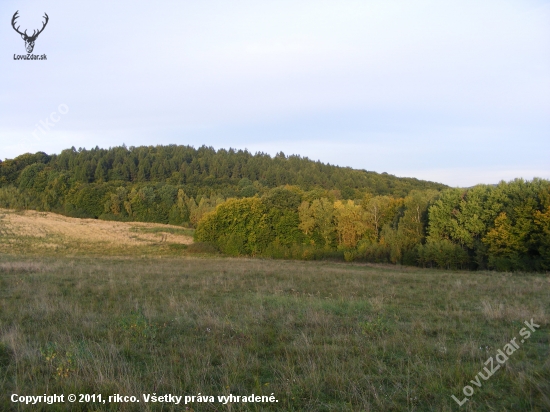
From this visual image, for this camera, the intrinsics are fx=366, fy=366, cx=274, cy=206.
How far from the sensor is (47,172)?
11075 cm

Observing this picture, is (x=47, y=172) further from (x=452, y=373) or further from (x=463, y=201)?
(x=452, y=373)

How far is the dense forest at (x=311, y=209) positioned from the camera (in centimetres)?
4266

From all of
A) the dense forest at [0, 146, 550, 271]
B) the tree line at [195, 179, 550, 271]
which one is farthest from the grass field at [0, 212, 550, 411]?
the dense forest at [0, 146, 550, 271]

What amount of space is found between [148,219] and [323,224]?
2188 inches

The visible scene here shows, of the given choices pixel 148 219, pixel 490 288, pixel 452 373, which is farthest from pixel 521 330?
pixel 148 219

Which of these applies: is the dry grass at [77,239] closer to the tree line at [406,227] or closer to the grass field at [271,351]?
the tree line at [406,227]

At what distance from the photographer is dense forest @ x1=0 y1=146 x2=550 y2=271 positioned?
4266cm

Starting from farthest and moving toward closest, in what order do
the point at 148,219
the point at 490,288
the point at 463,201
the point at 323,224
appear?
1. the point at 148,219
2. the point at 323,224
3. the point at 463,201
4. the point at 490,288

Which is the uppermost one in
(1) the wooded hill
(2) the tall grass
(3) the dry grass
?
(1) the wooded hill

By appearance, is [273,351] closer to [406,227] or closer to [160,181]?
[406,227]

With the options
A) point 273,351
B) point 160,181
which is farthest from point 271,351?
point 160,181

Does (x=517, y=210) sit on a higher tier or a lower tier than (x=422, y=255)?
higher

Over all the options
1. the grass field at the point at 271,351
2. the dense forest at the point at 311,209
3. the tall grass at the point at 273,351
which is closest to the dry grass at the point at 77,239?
the dense forest at the point at 311,209

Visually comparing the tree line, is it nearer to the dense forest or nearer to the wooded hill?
the dense forest
